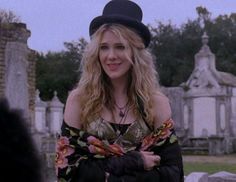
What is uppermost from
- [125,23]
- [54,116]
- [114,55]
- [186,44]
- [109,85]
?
[186,44]

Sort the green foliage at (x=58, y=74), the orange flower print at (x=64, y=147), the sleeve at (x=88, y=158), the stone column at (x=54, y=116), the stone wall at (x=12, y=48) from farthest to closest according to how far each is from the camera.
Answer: the green foliage at (x=58, y=74)
the stone column at (x=54, y=116)
the stone wall at (x=12, y=48)
the orange flower print at (x=64, y=147)
the sleeve at (x=88, y=158)

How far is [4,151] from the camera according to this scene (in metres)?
1.42

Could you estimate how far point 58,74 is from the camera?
5628 cm

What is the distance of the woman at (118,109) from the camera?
247cm

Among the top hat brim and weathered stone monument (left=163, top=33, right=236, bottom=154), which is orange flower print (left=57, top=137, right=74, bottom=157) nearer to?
the top hat brim

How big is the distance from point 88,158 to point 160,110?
1.21 ft

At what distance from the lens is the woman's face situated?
2.53m

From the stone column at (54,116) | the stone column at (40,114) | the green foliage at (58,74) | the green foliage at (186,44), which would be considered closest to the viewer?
the stone column at (40,114)

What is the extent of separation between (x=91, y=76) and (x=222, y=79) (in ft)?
89.5

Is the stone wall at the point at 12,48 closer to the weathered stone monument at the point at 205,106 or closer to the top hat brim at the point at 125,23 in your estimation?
the top hat brim at the point at 125,23

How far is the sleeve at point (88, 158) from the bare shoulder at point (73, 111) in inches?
0.9

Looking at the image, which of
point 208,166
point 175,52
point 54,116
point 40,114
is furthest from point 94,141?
point 175,52

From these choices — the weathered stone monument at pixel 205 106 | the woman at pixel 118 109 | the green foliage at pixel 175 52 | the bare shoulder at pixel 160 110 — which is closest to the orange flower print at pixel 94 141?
the woman at pixel 118 109

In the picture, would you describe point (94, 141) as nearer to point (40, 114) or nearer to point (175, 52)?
point (40, 114)
